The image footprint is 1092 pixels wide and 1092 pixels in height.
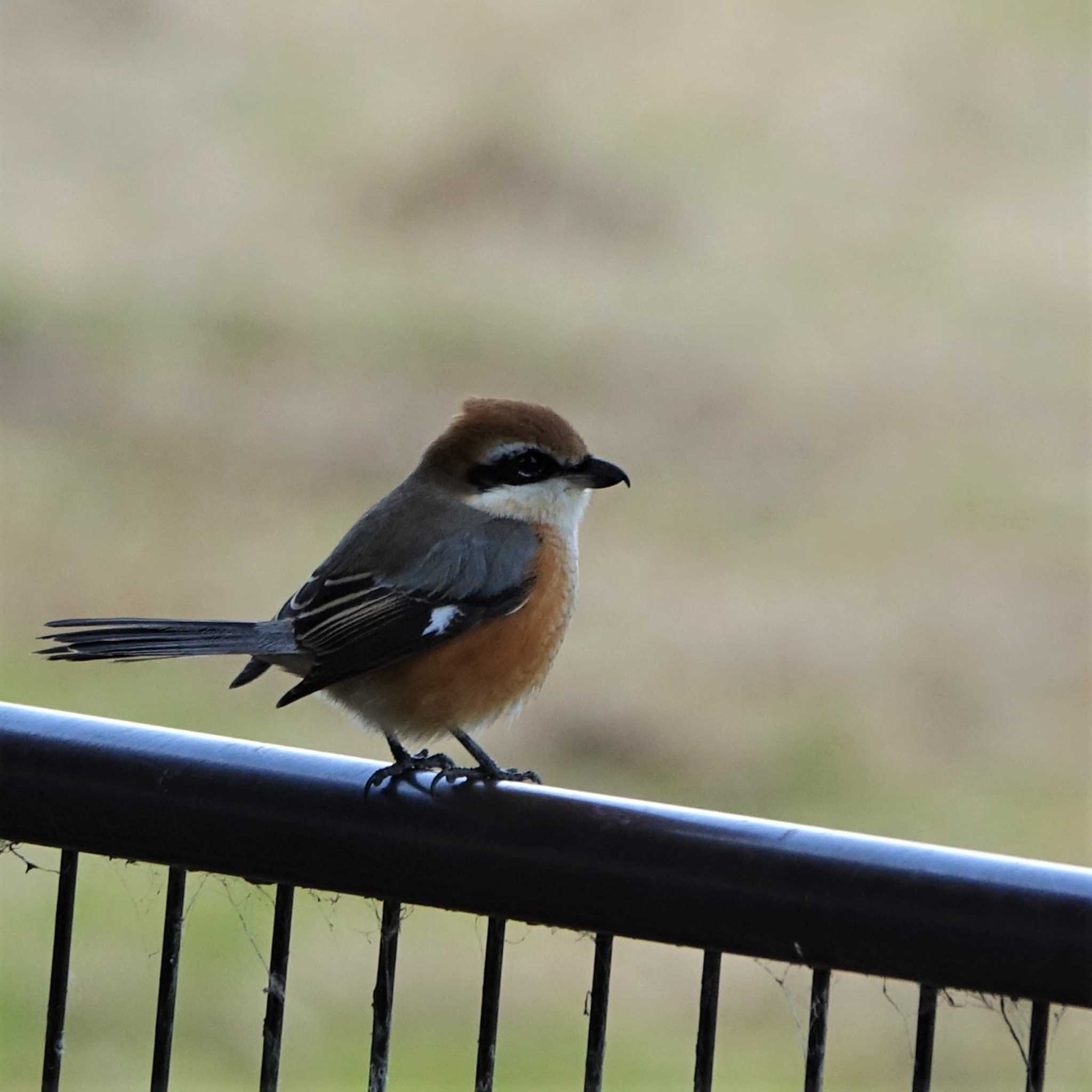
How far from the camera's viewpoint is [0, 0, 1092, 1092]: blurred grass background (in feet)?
16.2

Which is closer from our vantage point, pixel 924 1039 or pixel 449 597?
pixel 924 1039

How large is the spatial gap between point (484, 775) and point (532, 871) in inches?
8.7

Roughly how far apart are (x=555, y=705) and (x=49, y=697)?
139 cm

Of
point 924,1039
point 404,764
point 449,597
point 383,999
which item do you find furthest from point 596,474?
point 924,1039

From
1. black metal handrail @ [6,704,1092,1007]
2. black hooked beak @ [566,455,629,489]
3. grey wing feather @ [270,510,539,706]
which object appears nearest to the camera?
black metal handrail @ [6,704,1092,1007]

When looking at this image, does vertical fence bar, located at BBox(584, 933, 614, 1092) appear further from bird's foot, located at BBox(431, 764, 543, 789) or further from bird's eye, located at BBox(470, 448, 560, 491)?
bird's eye, located at BBox(470, 448, 560, 491)

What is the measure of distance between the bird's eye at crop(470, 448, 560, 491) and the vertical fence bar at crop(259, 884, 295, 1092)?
1023 millimetres

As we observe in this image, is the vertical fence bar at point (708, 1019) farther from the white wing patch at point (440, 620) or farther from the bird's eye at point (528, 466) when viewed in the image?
the bird's eye at point (528, 466)

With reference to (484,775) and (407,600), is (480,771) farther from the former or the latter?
(407,600)

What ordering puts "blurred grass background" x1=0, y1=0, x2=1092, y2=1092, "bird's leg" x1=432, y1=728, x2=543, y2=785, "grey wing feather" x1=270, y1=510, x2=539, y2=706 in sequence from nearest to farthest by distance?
"bird's leg" x1=432, y1=728, x2=543, y2=785 → "grey wing feather" x1=270, y1=510, x2=539, y2=706 → "blurred grass background" x1=0, y1=0, x2=1092, y2=1092

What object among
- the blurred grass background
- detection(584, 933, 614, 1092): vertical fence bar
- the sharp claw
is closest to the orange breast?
the sharp claw

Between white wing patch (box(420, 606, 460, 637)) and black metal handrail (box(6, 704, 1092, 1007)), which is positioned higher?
white wing patch (box(420, 606, 460, 637))

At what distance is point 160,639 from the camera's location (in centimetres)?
185

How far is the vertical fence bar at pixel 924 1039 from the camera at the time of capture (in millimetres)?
1163
